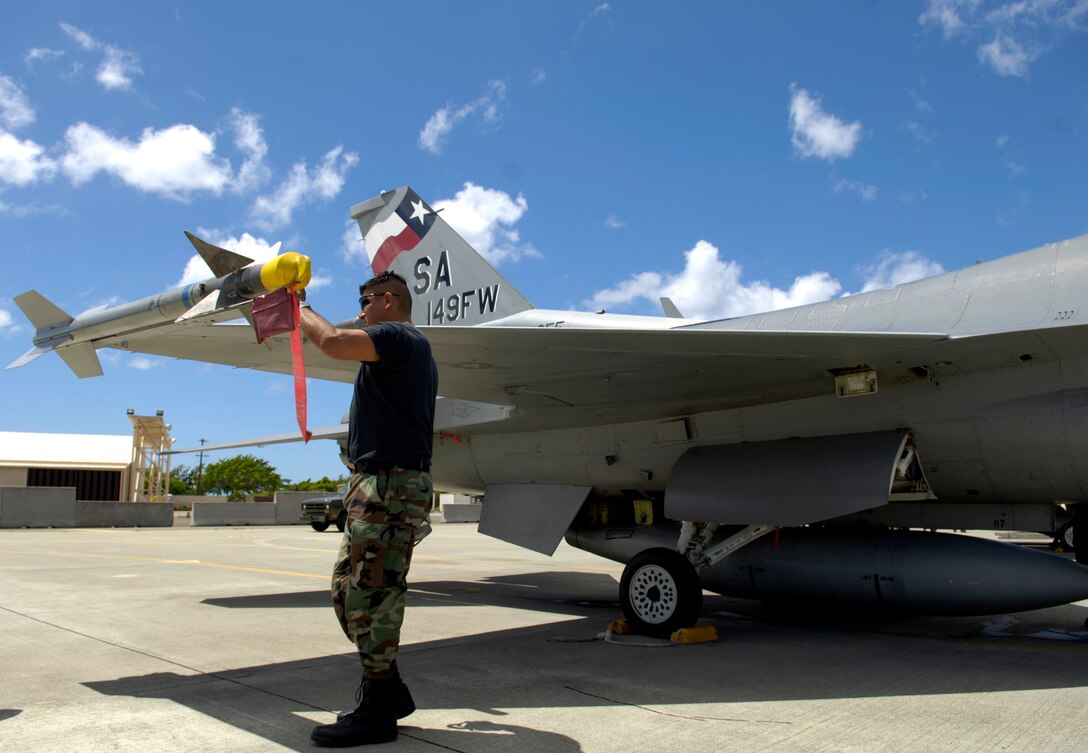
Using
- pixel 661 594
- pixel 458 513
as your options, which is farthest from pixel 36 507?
pixel 661 594

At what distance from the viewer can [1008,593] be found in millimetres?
6223

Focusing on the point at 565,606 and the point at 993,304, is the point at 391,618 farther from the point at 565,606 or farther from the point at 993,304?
the point at 565,606

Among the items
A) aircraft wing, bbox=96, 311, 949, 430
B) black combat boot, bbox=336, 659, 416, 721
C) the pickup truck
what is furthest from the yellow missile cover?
the pickup truck

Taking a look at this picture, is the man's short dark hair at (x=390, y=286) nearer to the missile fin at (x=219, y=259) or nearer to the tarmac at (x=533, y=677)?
the missile fin at (x=219, y=259)

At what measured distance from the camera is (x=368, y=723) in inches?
138

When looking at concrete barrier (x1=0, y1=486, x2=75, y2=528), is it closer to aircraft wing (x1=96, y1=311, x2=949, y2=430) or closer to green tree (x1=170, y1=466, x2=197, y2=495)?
aircraft wing (x1=96, y1=311, x2=949, y2=430)

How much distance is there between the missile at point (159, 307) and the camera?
157 inches

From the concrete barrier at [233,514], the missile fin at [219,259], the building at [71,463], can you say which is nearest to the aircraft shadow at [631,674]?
the missile fin at [219,259]

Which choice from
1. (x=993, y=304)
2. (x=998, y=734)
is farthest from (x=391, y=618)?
(x=993, y=304)

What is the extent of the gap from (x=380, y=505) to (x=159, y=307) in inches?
123

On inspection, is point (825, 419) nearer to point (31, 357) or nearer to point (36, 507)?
point (31, 357)

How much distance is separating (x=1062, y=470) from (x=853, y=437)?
149 centimetres

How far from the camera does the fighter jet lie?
5.78 meters

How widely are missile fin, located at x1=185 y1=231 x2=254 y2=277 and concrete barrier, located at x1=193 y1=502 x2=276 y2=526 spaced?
28.6 meters
